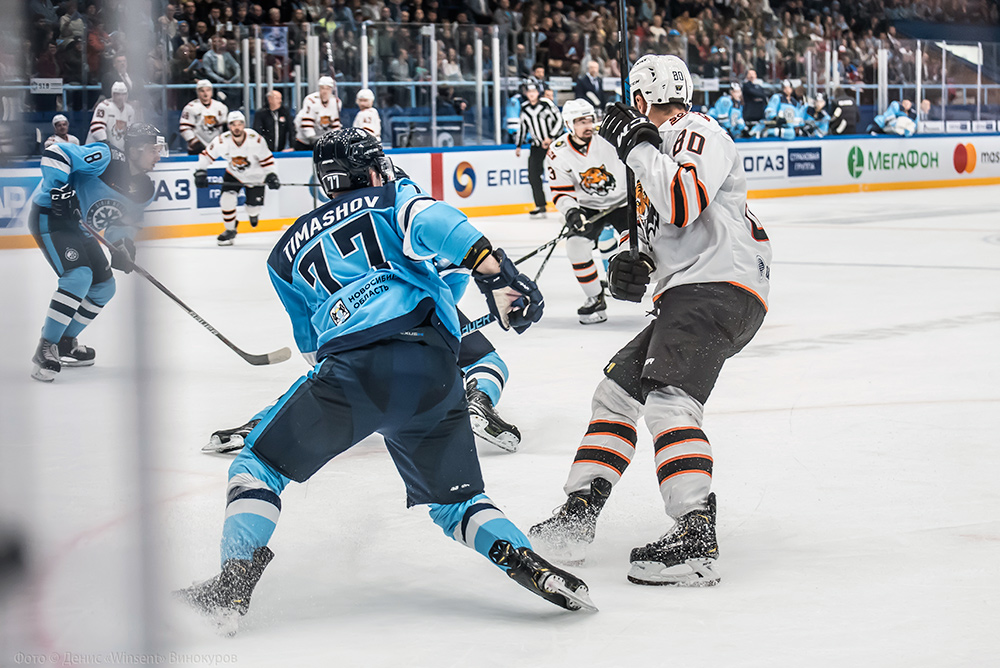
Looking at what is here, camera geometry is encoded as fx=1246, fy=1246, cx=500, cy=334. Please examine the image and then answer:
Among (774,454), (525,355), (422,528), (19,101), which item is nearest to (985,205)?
(525,355)

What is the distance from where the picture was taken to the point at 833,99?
19.0 meters

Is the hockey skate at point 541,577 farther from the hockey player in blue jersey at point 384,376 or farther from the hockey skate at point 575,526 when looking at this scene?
the hockey skate at point 575,526

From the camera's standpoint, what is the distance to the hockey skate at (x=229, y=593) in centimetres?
242

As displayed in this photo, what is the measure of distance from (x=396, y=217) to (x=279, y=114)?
11232 mm

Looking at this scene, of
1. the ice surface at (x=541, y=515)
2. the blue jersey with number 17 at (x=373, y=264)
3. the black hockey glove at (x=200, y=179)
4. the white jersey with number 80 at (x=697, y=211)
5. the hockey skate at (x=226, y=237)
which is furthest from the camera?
the hockey skate at (x=226, y=237)

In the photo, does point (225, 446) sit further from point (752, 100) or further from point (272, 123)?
point (752, 100)

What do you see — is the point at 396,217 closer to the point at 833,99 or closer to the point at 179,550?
the point at 179,550

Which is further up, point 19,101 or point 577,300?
point 19,101

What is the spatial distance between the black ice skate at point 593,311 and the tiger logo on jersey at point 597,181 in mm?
656

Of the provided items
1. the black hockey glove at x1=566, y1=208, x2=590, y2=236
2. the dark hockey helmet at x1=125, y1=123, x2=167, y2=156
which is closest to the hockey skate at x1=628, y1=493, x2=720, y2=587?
the dark hockey helmet at x1=125, y1=123, x2=167, y2=156

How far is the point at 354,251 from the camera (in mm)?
2615

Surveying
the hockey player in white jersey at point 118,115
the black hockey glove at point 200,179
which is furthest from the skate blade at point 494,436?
the black hockey glove at point 200,179

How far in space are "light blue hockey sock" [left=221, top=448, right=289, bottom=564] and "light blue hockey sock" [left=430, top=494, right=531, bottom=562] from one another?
0.36 metres

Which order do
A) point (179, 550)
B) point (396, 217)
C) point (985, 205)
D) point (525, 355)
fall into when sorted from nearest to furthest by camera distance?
point (396, 217)
point (179, 550)
point (525, 355)
point (985, 205)
